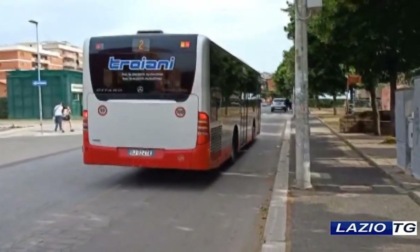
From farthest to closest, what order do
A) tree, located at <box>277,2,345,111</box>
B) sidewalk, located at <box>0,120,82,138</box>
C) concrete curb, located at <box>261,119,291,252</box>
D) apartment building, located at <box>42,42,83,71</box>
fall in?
apartment building, located at <box>42,42,83,71</box> < sidewalk, located at <box>0,120,82,138</box> < tree, located at <box>277,2,345,111</box> < concrete curb, located at <box>261,119,291,252</box>

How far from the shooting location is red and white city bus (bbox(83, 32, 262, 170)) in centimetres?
1026

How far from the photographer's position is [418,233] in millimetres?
6477

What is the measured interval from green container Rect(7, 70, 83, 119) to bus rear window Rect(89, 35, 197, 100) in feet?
134

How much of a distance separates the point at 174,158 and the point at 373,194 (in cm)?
371

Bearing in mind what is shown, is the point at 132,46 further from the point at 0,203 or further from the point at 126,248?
the point at 126,248

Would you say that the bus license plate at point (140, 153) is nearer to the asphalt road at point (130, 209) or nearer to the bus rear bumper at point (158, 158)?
the bus rear bumper at point (158, 158)

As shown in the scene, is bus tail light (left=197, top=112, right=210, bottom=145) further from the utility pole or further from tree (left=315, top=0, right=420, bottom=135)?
tree (left=315, top=0, right=420, bottom=135)

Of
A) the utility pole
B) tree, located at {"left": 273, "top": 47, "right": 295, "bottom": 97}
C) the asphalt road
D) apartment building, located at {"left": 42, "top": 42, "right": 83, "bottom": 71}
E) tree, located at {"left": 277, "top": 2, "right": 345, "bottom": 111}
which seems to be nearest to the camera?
the asphalt road

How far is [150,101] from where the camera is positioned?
1041 cm

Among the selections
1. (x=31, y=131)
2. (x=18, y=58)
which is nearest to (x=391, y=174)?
(x=31, y=131)

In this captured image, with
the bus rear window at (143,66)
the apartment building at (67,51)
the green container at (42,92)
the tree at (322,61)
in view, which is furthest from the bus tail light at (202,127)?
the apartment building at (67,51)

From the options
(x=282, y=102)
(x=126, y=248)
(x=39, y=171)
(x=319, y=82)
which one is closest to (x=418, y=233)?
(x=126, y=248)

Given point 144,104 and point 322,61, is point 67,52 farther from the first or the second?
point 144,104

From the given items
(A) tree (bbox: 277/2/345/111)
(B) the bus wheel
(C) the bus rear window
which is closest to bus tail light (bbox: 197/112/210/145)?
(C) the bus rear window
